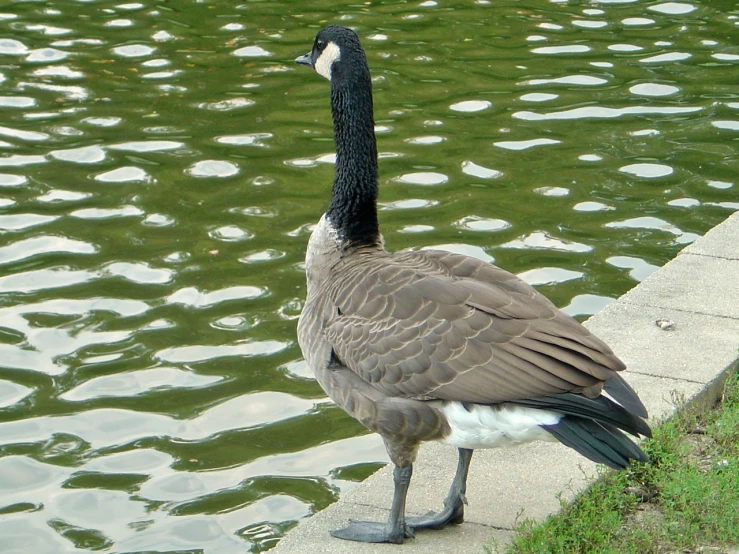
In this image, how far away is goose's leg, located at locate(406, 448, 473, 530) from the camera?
423 centimetres

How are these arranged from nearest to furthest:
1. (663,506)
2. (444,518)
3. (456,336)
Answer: (456,336), (444,518), (663,506)

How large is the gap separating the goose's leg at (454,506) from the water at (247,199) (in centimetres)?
109

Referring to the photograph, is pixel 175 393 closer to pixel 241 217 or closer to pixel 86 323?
pixel 86 323

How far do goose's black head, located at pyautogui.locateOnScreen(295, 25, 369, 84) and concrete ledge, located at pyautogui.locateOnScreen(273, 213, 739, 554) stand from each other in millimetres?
1833

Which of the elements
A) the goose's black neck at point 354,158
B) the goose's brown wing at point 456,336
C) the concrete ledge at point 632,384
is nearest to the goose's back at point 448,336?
the goose's brown wing at point 456,336

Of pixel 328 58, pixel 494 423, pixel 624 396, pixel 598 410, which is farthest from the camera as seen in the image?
pixel 328 58

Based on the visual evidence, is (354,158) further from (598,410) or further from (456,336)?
(598,410)

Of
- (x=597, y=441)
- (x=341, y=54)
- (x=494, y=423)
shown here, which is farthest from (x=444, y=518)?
(x=341, y=54)

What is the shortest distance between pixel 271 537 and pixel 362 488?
760mm

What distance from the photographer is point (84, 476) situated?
5438mm

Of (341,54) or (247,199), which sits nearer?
(341,54)

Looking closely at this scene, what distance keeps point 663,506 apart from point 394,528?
1142 millimetres

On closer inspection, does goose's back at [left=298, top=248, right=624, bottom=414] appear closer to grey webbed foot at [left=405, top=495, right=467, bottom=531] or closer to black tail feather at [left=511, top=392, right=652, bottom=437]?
black tail feather at [left=511, top=392, right=652, bottom=437]

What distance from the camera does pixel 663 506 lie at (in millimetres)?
4363
